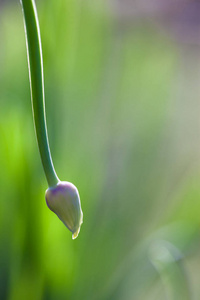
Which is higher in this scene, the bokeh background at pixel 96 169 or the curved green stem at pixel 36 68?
the curved green stem at pixel 36 68

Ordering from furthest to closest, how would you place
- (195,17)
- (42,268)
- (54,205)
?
1. (195,17)
2. (42,268)
3. (54,205)

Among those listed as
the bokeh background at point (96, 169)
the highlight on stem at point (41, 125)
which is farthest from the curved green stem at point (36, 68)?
the bokeh background at point (96, 169)

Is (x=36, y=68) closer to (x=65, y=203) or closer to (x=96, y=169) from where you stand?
(x=65, y=203)

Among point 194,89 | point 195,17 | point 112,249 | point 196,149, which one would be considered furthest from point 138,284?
point 195,17

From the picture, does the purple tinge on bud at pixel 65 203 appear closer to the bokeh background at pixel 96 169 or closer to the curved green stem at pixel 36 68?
the curved green stem at pixel 36 68

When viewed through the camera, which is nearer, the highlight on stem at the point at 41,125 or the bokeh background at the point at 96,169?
the highlight on stem at the point at 41,125

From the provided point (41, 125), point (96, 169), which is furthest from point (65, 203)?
point (96, 169)

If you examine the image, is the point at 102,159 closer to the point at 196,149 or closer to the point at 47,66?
the point at 47,66
